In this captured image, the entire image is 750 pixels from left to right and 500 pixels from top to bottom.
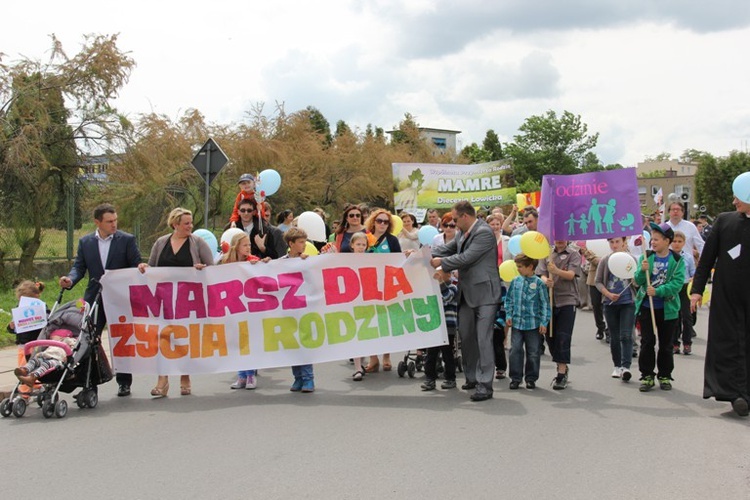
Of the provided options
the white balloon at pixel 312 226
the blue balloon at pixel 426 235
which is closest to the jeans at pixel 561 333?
the blue balloon at pixel 426 235

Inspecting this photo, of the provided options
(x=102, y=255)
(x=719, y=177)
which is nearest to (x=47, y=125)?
(x=102, y=255)

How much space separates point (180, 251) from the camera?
342 inches

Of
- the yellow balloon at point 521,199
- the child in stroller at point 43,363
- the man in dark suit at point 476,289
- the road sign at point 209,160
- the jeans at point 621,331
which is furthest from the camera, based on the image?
the yellow balloon at point 521,199

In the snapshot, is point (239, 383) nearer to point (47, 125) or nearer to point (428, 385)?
point (428, 385)

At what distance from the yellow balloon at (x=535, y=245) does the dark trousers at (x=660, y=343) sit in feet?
3.96

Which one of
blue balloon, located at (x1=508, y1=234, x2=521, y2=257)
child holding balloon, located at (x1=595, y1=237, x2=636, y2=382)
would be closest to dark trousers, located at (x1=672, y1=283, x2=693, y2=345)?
child holding balloon, located at (x1=595, y1=237, x2=636, y2=382)

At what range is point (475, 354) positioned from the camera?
832cm

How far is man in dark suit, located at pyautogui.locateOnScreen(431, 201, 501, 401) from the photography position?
314 inches

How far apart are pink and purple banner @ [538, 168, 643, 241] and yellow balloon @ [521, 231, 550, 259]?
0.15 metres

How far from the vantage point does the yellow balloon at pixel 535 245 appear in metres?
8.58

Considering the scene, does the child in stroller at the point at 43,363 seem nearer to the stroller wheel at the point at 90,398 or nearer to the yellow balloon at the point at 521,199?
the stroller wheel at the point at 90,398

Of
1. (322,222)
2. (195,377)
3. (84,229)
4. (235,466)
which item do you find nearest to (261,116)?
(84,229)

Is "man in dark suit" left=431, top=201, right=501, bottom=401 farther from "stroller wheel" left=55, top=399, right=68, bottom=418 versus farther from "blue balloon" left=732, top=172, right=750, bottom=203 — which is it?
"stroller wheel" left=55, top=399, right=68, bottom=418

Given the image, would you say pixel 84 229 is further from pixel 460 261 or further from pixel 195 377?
pixel 460 261
